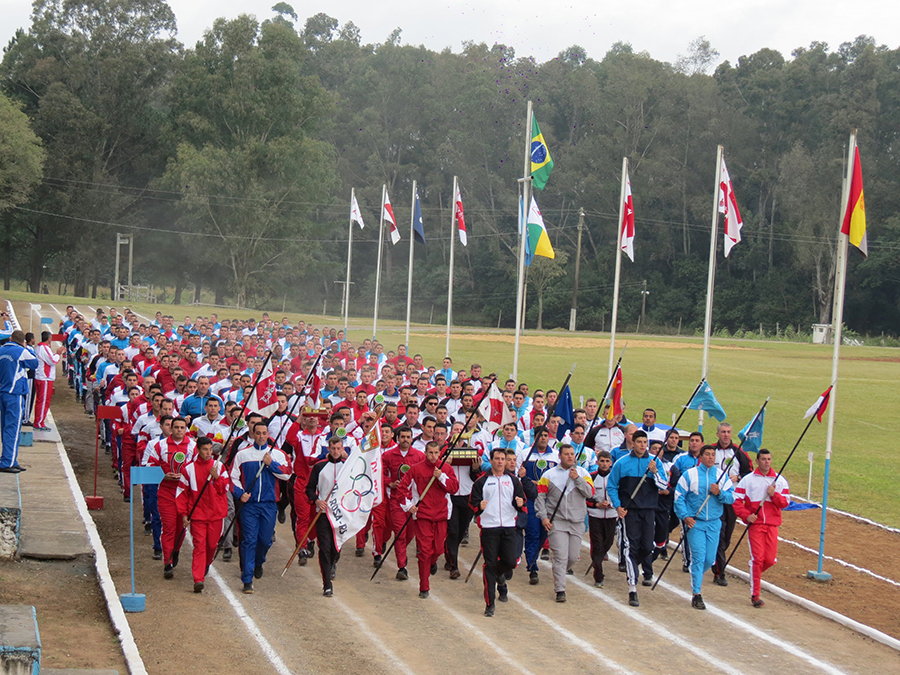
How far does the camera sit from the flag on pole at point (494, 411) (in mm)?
14516

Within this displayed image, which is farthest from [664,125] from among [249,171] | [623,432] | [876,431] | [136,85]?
[623,432]

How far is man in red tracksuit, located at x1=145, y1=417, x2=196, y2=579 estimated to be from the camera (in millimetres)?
10523

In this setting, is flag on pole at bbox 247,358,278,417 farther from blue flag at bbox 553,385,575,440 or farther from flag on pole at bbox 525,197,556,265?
flag on pole at bbox 525,197,556,265

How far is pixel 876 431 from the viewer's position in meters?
25.8

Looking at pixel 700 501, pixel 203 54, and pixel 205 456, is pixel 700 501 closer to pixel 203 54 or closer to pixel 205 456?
pixel 205 456

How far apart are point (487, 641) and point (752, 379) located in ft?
94.3

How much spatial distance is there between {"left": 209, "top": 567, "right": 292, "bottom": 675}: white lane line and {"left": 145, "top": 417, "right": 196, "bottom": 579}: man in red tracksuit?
0.54 m

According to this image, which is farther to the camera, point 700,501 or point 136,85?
point 136,85

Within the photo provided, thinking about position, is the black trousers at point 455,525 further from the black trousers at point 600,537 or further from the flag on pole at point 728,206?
the flag on pole at point 728,206

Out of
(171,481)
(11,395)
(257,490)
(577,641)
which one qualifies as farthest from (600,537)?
(11,395)

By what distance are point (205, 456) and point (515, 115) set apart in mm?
72582

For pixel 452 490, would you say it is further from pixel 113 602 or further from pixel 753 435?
pixel 753 435

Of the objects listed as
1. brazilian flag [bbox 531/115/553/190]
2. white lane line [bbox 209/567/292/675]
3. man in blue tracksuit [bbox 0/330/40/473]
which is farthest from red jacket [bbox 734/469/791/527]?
brazilian flag [bbox 531/115/553/190]

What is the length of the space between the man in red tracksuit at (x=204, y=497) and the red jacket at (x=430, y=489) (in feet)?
6.68
